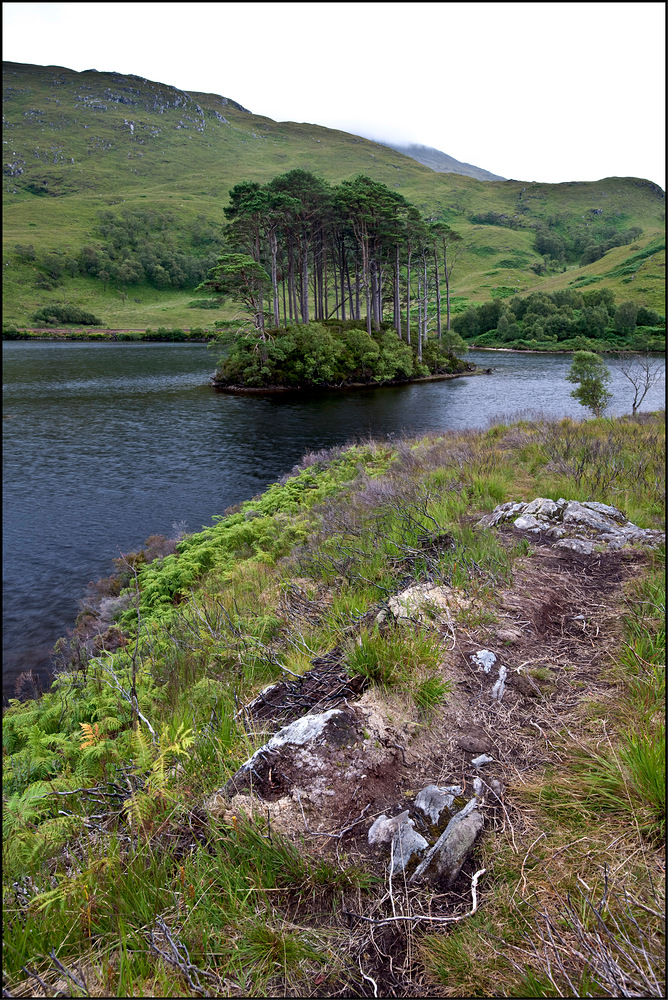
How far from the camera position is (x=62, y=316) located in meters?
83.8

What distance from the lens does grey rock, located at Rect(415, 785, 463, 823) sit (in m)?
2.39

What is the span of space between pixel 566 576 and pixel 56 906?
4541mm

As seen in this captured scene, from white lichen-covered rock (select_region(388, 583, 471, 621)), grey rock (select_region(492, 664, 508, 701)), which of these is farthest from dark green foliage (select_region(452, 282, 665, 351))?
grey rock (select_region(492, 664, 508, 701))

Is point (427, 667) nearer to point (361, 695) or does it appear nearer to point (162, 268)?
point (361, 695)

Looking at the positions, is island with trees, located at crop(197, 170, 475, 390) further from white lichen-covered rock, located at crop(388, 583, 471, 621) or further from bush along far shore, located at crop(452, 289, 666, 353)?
white lichen-covered rock, located at crop(388, 583, 471, 621)

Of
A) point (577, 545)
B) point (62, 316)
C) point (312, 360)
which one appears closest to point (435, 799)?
point (577, 545)

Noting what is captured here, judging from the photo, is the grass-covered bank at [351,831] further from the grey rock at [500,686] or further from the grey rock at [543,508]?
the grey rock at [543,508]

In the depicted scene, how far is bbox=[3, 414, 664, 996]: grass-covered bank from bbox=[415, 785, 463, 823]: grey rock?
233 millimetres

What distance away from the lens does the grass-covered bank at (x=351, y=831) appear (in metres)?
1.85

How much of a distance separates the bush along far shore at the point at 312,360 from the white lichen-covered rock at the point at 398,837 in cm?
3562

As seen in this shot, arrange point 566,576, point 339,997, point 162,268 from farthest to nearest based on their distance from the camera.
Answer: point 162,268
point 566,576
point 339,997

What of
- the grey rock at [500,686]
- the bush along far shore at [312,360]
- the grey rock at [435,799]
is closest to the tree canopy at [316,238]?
the bush along far shore at [312,360]

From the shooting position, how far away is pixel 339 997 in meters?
1.80

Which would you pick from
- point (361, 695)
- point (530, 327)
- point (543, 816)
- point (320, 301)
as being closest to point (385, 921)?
point (543, 816)
